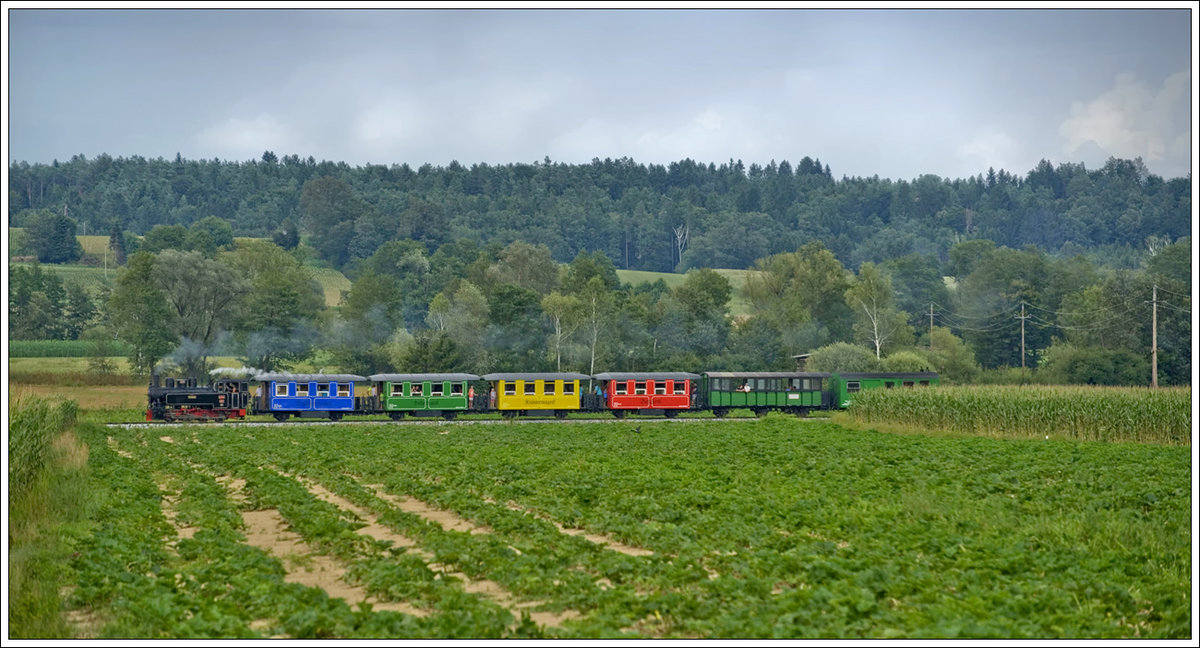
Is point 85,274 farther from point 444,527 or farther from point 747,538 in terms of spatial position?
point 747,538

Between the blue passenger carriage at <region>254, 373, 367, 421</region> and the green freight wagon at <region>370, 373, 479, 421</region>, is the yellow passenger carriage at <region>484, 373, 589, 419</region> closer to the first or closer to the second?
the green freight wagon at <region>370, 373, 479, 421</region>

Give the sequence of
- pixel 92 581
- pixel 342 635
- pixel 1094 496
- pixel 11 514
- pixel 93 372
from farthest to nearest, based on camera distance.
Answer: pixel 93 372, pixel 1094 496, pixel 11 514, pixel 92 581, pixel 342 635

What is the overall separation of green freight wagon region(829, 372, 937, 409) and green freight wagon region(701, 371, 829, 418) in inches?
40.4

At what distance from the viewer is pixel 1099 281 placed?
101000 mm

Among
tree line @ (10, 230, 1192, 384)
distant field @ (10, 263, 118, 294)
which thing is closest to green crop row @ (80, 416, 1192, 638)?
tree line @ (10, 230, 1192, 384)

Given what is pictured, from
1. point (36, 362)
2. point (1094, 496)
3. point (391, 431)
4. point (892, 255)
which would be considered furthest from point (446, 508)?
point (892, 255)

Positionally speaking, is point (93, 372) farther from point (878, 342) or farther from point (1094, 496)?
point (1094, 496)

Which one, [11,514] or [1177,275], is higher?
[1177,275]

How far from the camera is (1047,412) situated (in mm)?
39531

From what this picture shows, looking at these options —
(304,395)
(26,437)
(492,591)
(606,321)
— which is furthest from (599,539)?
(606,321)

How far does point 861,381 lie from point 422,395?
22838mm

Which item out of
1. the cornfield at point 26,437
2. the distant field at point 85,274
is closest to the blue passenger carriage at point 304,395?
the cornfield at point 26,437

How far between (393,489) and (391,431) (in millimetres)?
19941

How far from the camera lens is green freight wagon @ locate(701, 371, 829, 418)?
56.5 meters
